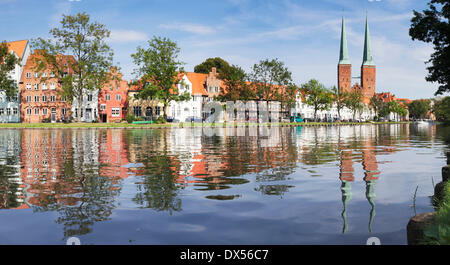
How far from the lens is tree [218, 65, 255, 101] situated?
88625mm

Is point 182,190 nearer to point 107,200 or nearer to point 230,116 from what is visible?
point 107,200

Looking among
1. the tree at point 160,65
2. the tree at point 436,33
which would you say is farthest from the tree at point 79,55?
the tree at point 436,33

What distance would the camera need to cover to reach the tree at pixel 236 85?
88.6m

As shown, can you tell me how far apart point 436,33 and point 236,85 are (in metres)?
57.4

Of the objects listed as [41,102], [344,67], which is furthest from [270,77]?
[344,67]

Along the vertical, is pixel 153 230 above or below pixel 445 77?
below

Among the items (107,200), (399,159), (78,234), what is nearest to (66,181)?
(107,200)

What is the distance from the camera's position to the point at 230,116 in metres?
102

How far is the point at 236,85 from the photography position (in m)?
89.7

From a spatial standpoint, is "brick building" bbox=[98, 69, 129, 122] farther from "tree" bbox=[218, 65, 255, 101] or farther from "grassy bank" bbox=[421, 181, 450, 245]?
"grassy bank" bbox=[421, 181, 450, 245]

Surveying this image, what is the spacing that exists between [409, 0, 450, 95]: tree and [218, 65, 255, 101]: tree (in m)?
54.5

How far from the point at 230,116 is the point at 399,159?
85370mm

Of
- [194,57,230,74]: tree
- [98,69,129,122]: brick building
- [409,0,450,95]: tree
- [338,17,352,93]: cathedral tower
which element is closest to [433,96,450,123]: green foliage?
[409,0,450,95]: tree

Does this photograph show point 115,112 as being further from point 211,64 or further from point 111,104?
point 211,64
